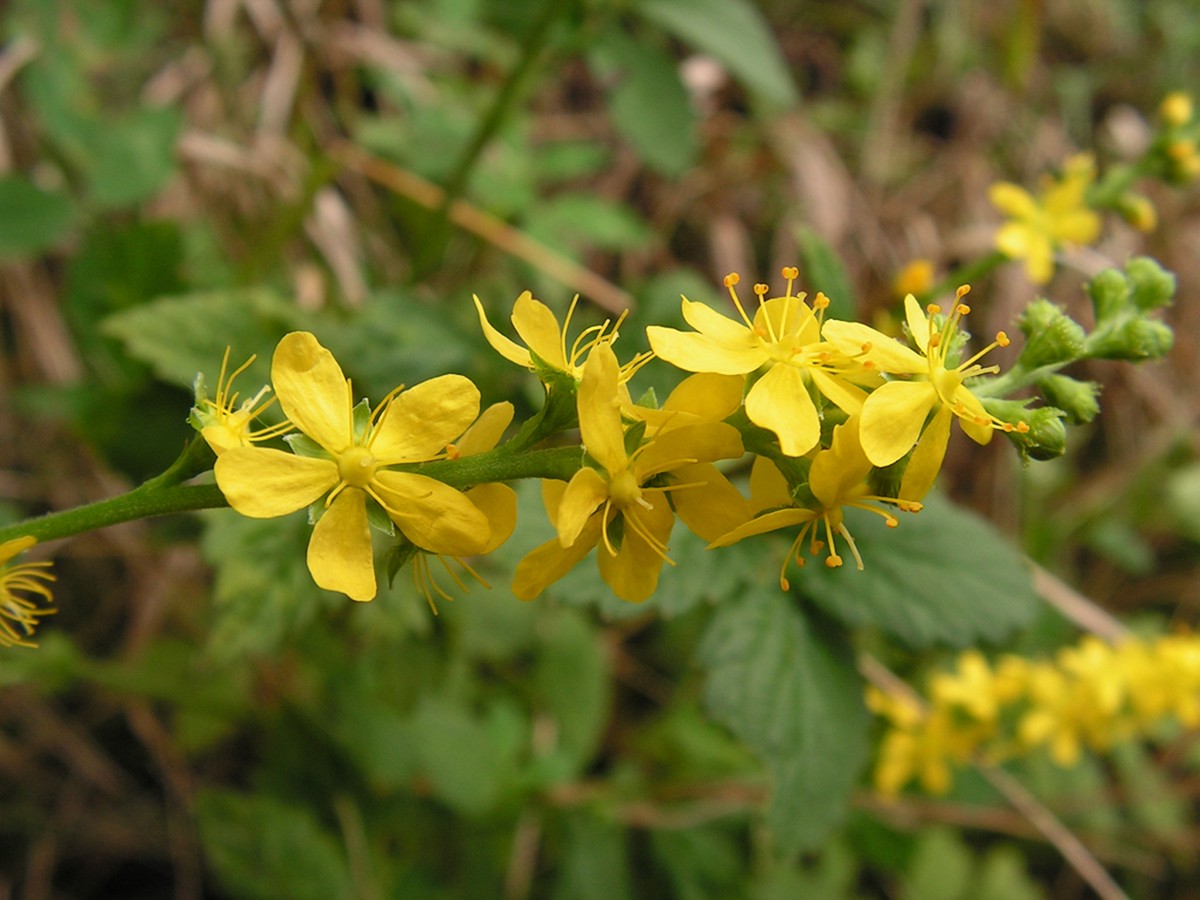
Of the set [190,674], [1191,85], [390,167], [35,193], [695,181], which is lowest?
[190,674]

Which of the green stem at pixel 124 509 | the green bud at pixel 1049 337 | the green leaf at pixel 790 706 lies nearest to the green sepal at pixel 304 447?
the green stem at pixel 124 509

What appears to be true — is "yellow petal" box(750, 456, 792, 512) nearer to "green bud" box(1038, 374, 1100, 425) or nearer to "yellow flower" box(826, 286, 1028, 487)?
"yellow flower" box(826, 286, 1028, 487)

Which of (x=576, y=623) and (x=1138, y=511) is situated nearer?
(x=576, y=623)

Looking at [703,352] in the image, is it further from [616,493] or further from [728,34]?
[728,34]

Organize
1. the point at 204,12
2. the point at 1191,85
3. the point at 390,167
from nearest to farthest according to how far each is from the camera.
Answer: the point at 390,167 → the point at 204,12 → the point at 1191,85

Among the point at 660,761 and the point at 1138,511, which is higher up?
the point at 1138,511

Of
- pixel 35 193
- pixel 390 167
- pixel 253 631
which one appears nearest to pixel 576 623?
pixel 253 631

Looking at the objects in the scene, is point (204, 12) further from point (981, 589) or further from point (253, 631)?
point (981, 589)
